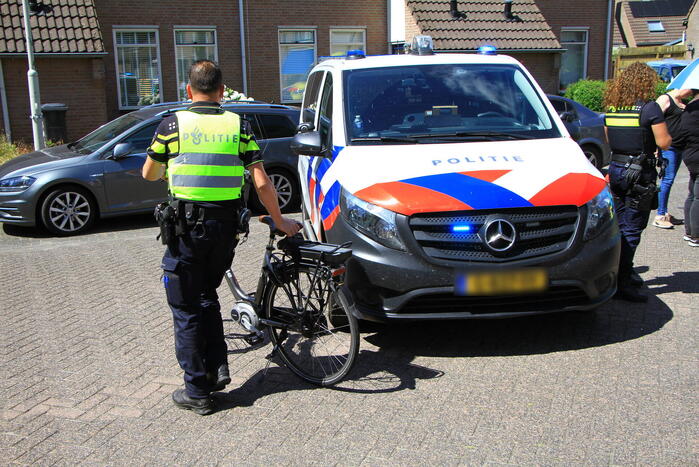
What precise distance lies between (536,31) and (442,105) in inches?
664

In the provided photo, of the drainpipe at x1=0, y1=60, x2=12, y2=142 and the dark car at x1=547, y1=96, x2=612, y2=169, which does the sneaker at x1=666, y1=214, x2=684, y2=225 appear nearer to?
the dark car at x1=547, y1=96, x2=612, y2=169

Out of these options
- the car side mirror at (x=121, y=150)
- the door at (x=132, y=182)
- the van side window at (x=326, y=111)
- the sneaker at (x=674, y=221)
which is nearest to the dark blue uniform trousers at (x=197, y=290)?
the van side window at (x=326, y=111)

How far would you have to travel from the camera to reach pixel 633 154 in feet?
19.2

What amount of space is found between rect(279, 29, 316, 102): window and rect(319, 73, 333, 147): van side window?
43.8 feet

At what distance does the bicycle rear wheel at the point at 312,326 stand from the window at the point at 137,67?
49.7 ft

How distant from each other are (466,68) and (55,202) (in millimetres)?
5754

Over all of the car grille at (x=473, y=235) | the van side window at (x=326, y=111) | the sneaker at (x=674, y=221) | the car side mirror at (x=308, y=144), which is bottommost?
the sneaker at (x=674, y=221)

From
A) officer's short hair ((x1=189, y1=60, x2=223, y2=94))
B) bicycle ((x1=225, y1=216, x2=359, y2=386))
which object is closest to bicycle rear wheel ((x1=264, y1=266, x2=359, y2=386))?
bicycle ((x1=225, y1=216, x2=359, y2=386))

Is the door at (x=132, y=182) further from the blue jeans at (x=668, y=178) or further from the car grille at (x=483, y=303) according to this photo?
the blue jeans at (x=668, y=178)

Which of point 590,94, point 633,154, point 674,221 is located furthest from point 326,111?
point 590,94

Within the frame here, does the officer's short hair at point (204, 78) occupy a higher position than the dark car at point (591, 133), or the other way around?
the officer's short hair at point (204, 78)

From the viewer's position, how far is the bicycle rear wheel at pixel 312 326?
4305mm

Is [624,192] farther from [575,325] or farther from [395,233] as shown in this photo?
[395,233]

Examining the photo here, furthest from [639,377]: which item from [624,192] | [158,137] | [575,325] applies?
[158,137]
